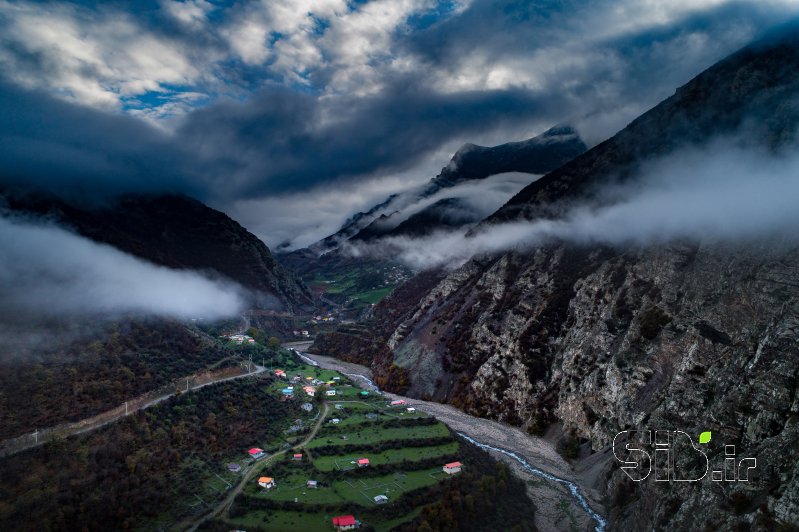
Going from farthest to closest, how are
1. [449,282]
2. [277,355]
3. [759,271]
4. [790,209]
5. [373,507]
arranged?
[449,282] → [277,355] → [790,209] → [759,271] → [373,507]

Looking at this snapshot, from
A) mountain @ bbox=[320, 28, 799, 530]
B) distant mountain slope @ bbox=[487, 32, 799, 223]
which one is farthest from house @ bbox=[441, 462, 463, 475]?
distant mountain slope @ bbox=[487, 32, 799, 223]

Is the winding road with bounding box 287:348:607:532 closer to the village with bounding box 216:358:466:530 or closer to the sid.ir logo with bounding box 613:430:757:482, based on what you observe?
the sid.ir logo with bounding box 613:430:757:482

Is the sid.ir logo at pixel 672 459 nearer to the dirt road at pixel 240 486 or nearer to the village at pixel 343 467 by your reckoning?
the village at pixel 343 467

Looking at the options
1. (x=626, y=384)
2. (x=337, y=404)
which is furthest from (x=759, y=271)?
(x=337, y=404)

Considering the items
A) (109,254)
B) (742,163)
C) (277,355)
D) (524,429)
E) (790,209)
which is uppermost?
(109,254)

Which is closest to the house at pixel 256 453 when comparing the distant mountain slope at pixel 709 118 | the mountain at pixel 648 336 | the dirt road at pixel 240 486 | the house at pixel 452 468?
the dirt road at pixel 240 486

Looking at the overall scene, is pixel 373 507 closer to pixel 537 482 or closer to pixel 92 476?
pixel 537 482
